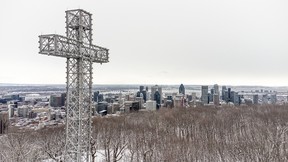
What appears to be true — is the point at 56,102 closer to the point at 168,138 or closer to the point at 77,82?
the point at 168,138

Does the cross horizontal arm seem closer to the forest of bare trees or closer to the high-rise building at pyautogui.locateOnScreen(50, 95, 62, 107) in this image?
the forest of bare trees

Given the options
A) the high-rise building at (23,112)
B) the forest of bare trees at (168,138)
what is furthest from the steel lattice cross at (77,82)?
the high-rise building at (23,112)

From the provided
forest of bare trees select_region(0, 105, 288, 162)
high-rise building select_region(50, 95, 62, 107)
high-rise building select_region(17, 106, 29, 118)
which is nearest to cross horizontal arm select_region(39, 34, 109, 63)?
forest of bare trees select_region(0, 105, 288, 162)

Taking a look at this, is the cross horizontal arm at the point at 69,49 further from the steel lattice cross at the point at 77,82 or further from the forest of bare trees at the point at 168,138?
the forest of bare trees at the point at 168,138

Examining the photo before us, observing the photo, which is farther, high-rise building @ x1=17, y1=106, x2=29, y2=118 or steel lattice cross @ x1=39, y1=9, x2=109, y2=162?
high-rise building @ x1=17, y1=106, x2=29, y2=118

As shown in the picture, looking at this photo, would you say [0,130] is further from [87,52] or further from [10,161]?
[87,52]

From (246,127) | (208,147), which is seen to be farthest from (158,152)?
(246,127)

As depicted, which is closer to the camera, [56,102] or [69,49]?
[69,49]

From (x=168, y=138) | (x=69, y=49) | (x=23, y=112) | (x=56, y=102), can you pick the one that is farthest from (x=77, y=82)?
(x=56, y=102)
